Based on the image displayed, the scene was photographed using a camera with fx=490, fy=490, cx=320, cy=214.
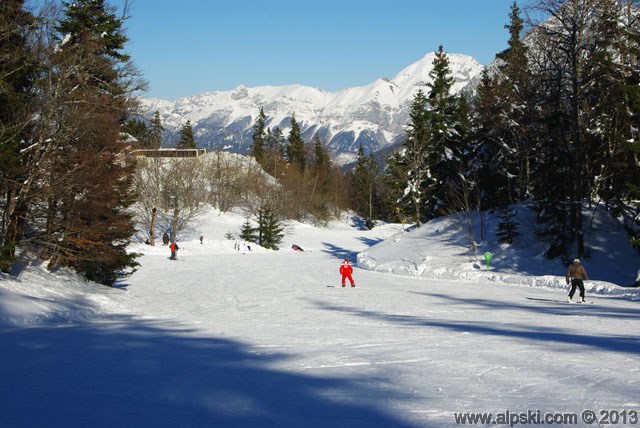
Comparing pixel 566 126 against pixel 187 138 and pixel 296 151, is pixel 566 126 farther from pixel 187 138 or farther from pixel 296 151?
pixel 187 138

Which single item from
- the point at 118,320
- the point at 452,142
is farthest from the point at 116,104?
the point at 452,142

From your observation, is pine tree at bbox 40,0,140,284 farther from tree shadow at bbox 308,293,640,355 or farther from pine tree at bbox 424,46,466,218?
pine tree at bbox 424,46,466,218

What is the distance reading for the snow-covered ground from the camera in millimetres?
5863

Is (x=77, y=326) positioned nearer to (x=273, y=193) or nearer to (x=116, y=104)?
(x=116, y=104)

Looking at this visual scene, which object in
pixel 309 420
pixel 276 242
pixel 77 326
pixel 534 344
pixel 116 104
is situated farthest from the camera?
pixel 276 242

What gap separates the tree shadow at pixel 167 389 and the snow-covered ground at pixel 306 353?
0.03 metres

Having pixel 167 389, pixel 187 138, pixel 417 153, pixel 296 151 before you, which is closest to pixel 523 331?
pixel 167 389

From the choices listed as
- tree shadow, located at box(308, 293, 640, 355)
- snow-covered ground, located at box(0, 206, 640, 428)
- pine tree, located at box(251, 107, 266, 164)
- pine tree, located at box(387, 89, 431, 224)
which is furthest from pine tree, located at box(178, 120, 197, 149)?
tree shadow, located at box(308, 293, 640, 355)

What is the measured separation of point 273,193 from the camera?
3034 inches

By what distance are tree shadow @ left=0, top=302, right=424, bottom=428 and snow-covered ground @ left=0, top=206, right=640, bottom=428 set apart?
0.03 metres

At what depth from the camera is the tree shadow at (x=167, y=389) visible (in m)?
5.55

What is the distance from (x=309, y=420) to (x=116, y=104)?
1836 centimetres

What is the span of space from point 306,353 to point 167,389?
123 inches

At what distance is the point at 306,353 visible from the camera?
9.30 m
